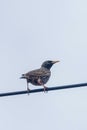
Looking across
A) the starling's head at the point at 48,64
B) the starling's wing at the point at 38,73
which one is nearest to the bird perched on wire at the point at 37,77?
the starling's wing at the point at 38,73

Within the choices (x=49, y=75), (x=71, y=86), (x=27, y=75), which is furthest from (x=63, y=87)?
(x=49, y=75)

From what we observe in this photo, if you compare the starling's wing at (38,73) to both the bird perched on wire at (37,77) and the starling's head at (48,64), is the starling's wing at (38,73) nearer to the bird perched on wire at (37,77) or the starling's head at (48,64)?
the bird perched on wire at (37,77)

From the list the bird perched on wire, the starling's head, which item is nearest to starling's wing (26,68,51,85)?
the bird perched on wire

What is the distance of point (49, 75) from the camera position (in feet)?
53.3

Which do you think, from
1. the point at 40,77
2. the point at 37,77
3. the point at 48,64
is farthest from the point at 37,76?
the point at 48,64

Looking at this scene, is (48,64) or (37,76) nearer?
(37,76)

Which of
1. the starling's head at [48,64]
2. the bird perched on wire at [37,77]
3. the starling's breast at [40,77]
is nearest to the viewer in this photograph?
the bird perched on wire at [37,77]

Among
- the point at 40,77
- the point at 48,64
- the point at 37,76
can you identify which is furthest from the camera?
the point at 48,64

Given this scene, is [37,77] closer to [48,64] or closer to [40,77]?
[40,77]

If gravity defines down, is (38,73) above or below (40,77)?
above

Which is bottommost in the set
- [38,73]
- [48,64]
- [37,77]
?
[37,77]

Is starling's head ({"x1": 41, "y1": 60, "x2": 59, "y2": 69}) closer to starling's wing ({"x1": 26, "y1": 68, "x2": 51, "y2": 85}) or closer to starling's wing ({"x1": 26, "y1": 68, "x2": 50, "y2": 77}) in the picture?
starling's wing ({"x1": 26, "y1": 68, "x2": 50, "y2": 77})

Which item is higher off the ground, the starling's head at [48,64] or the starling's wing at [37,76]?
the starling's head at [48,64]

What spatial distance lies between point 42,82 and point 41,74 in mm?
259
